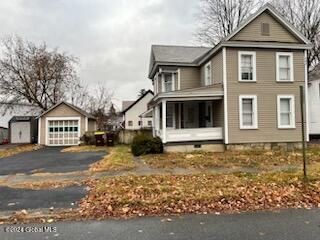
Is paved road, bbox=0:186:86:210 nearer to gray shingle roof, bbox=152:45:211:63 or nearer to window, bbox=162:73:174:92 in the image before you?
window, bbox=162:73:174:92

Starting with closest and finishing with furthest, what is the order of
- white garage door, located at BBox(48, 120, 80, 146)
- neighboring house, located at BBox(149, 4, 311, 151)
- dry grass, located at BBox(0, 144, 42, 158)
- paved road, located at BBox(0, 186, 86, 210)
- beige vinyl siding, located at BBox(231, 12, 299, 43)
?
1. paved road, located at BBox(0, 186, 86, 210)
2. neighboring house, located at BBox(149, 4, 311, 151)
3. beige vinyl siding, located at BBox(231, 12, 299, 43)
4. dry grass, located at BBox(0, 144, 42, 158)
5. white garage door, located at BBox(48, 120, 80, 146)

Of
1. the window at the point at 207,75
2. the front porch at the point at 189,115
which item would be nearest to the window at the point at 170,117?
the front porch at the point at 189,115

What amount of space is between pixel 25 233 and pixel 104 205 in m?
1.93

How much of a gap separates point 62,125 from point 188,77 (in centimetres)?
1401

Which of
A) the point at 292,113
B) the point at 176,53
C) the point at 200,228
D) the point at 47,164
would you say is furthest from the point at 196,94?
the point at 200,228

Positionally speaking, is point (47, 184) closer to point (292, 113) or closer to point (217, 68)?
point (217, 68)

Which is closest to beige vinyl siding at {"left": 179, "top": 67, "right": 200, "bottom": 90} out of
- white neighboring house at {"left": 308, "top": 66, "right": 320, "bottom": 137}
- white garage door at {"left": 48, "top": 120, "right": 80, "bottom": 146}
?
white neighboring house at {"left": 308, "top": 66, "right": 320, "bottom": 137}

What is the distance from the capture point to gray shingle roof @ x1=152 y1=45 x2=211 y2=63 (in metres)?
24.5

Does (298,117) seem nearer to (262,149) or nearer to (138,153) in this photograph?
(262,149)

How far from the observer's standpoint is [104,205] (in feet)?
23.3

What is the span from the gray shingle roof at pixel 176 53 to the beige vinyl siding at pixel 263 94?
5.72m

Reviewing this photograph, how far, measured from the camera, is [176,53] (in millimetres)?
26062

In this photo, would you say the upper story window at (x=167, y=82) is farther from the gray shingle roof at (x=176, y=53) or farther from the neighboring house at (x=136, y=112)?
the neighboring house at (x=136, y=112)

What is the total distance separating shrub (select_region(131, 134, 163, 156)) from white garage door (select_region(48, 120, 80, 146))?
45.8 feet
